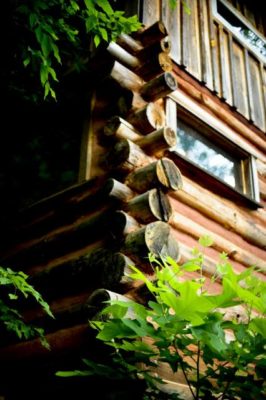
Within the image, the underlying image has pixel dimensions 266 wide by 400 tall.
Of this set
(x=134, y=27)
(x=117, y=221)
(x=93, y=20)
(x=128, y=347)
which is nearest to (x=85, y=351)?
(x=117, y=221)

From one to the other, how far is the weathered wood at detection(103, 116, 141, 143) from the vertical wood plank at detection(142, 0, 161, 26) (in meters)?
1.57

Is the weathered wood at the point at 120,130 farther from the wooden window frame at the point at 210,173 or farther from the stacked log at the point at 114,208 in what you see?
the wooden window frame at the point at 210,173

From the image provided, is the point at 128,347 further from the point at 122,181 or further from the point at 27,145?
the point at 27,145

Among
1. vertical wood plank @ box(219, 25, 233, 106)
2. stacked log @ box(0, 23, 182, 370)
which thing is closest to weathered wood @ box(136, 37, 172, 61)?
stacked log @ box(0, 23, 182, 370)

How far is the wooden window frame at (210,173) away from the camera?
4.62 metres

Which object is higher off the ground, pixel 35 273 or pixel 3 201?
pixel 3 201

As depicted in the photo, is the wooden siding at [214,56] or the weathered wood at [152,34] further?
the wooden siding at [214,56]

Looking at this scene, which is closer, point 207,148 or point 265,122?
point 207,148

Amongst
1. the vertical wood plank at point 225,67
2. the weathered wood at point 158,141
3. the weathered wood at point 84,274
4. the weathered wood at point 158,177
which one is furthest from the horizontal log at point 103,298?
the vertical wood plank at point 225,67

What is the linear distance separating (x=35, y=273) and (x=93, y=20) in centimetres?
247

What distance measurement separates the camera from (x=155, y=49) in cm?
457

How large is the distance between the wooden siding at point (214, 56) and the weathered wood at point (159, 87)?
3.39ft

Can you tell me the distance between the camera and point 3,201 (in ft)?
19.4

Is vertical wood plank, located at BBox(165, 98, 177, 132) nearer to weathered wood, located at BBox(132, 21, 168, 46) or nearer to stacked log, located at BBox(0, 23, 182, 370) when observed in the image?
stacked log, located at BBox(0, 23, 182, 370)
